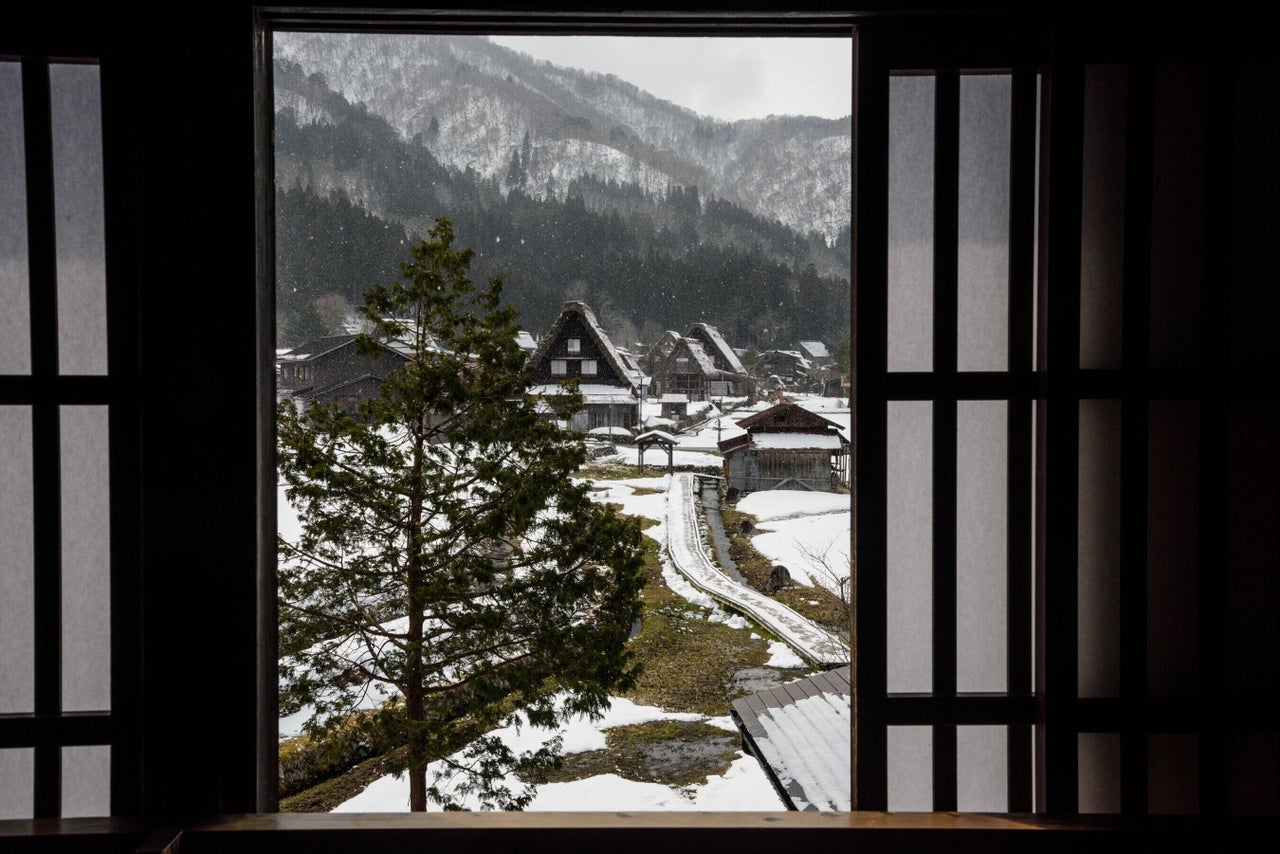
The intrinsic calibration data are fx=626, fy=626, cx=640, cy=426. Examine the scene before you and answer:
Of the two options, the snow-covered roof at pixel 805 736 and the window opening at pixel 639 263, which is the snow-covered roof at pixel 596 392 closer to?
the window opening at pixel 639 263

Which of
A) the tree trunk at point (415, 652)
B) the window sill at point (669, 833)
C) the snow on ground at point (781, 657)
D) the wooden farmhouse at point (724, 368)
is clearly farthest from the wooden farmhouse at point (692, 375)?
the window sill at point (669, 833)

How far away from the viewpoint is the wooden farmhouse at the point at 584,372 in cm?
311

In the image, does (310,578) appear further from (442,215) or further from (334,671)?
(442,215)

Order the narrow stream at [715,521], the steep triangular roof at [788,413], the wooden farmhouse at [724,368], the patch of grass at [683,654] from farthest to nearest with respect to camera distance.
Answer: the patch of grass at [683,654]
the narrow stream at [715,521]
the wooden farmhouse at [724,368]
the steep triangular roof at [788,413]

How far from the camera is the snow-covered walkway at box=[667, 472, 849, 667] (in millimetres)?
3266

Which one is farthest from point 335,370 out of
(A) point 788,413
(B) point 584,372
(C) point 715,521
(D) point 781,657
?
(D) point 781,657

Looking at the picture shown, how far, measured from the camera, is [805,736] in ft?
9.93

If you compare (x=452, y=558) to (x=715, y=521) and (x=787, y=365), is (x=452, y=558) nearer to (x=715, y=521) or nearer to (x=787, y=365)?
(x=715, y=521)

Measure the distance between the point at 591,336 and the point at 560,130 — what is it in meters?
1.14

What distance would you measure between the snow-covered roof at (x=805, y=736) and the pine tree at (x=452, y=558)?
0.76 m

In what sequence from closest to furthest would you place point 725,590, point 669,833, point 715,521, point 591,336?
point 669,833, point 591,336, point 715,521, point 725,590

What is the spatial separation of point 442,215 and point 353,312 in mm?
651

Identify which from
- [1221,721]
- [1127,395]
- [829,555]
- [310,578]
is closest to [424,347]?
[310,578]

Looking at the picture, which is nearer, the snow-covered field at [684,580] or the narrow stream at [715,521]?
the snow-covered field at [684,580]
